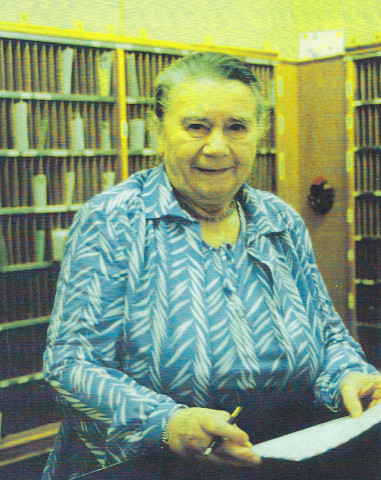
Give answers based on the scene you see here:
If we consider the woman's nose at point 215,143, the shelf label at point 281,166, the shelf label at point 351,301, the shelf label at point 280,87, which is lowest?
the shelf label at point 351,301

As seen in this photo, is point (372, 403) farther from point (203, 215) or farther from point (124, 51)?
point (124, 51)

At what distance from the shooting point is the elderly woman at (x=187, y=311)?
0.90 metres

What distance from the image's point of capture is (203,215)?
112 cm

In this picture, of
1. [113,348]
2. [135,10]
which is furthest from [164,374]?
[135,10]

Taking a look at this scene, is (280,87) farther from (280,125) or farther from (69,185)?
(69,185)

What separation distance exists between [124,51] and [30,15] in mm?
576

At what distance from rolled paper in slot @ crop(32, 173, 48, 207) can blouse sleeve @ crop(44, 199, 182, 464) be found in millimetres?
2022

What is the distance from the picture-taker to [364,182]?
3.84 m

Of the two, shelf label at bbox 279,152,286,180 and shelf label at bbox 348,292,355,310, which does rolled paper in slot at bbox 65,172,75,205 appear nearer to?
shelf label at bbox 279,152,286,180

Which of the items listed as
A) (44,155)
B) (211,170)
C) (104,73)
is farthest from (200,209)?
(104,73)

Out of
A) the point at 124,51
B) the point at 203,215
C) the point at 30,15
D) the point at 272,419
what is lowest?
the point at 272,419

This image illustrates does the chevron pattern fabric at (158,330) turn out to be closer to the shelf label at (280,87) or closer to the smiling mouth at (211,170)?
the smiling mouth at (211,170)

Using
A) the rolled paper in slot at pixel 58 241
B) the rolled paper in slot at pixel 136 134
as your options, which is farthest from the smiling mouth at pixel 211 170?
the rolled paper in slot at pixel 136 134

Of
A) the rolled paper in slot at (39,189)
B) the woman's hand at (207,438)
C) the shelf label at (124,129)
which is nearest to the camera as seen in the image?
the woman's hand at (207,438)
